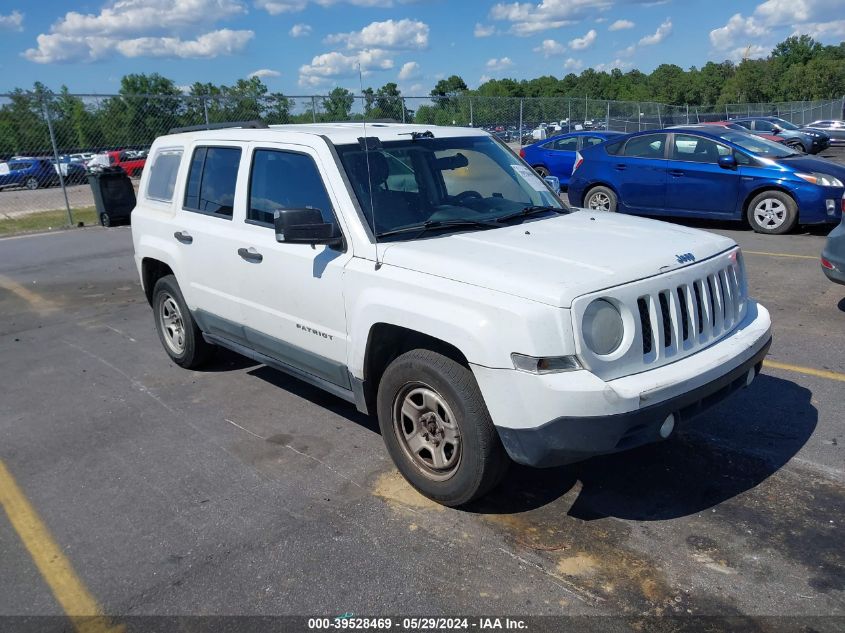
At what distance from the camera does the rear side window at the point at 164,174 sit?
5684mm

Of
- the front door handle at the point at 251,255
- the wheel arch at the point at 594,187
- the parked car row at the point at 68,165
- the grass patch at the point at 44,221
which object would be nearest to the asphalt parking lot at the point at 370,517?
the front door handle at the point at 251,255

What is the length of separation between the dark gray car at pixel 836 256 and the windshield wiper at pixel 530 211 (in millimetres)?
3348

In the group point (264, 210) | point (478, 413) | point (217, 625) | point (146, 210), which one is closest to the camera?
point (217, 625)

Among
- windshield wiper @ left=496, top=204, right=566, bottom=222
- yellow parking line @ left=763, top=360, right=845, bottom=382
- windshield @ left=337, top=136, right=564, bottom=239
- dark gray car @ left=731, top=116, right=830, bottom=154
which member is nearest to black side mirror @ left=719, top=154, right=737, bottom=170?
yellow parking line @ left=763, top=360, right=845, bottom=382

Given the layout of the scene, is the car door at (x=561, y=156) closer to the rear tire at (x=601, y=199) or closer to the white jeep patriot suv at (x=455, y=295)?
the rear tire at (x=601, y=199)

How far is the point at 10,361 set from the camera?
21.8ft

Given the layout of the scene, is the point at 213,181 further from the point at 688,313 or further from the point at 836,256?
the point at 836,256

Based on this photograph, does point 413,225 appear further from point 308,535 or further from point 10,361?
point 10,361

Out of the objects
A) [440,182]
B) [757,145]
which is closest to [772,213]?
[757,145]

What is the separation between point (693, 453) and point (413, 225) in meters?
2.15

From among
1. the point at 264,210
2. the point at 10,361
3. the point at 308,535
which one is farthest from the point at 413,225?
the point at 10,361

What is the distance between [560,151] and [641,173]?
Result: 579 centimetres

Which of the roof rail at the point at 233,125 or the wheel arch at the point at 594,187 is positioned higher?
the roof rail at the point at 233,125

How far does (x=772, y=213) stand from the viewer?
10992mm
